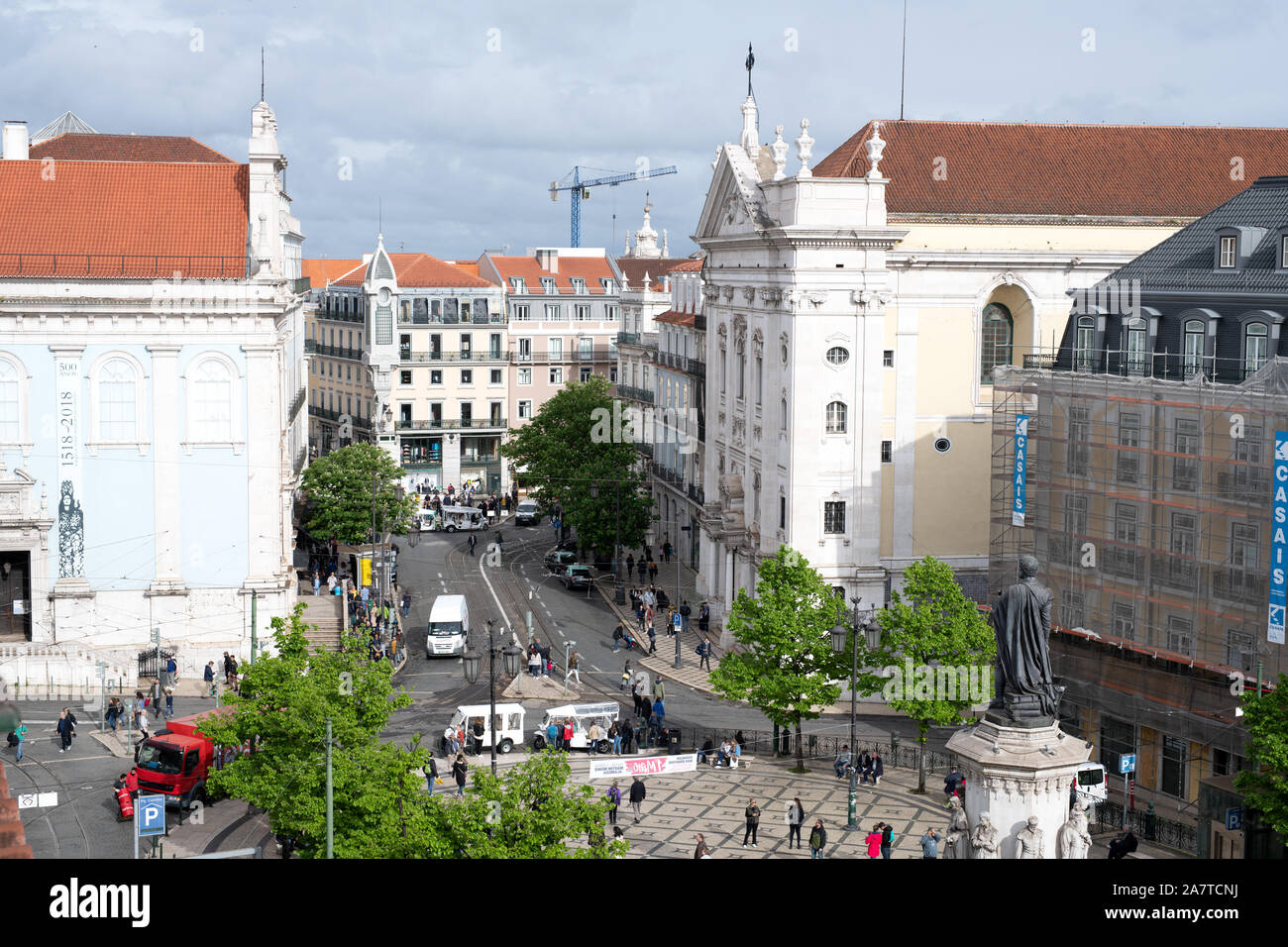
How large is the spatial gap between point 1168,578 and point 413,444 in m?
65.5

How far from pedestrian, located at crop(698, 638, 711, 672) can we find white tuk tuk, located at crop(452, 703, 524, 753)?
12.8 metres

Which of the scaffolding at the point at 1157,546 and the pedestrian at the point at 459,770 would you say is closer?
the scaffolding at the point at 1157,546

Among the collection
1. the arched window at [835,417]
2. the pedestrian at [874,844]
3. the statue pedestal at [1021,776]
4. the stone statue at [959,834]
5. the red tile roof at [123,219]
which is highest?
the red tile roof at [123,219]

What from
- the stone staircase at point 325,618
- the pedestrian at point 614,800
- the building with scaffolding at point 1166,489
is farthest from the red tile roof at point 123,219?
the building with scaffolding at point 1166,489

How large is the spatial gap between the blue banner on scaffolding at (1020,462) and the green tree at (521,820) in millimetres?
24489

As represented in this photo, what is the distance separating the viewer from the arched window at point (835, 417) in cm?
5888

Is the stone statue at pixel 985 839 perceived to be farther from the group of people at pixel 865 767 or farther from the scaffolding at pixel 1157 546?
the group of people at pixel 865 767

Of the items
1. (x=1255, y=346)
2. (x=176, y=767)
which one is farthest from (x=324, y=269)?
(x=1255, y=346)

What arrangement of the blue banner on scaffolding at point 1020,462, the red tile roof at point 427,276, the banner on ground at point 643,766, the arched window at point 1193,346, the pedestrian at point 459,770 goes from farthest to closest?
the red tile roof at point 427,276, the blue banner on scaffolding at point 1020,462, the arched window at point 1193,346, the banner on ground at point 643,766, the pedestrian at point 459,770

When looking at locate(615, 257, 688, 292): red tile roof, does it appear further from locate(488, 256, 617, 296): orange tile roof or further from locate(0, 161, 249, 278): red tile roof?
locate(0, 161, 249, 278): red tile roof

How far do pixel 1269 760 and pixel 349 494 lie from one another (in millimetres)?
46553

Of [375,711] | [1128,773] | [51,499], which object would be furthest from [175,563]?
[1128,773]

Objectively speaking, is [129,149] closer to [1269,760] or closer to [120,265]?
[120,265]
